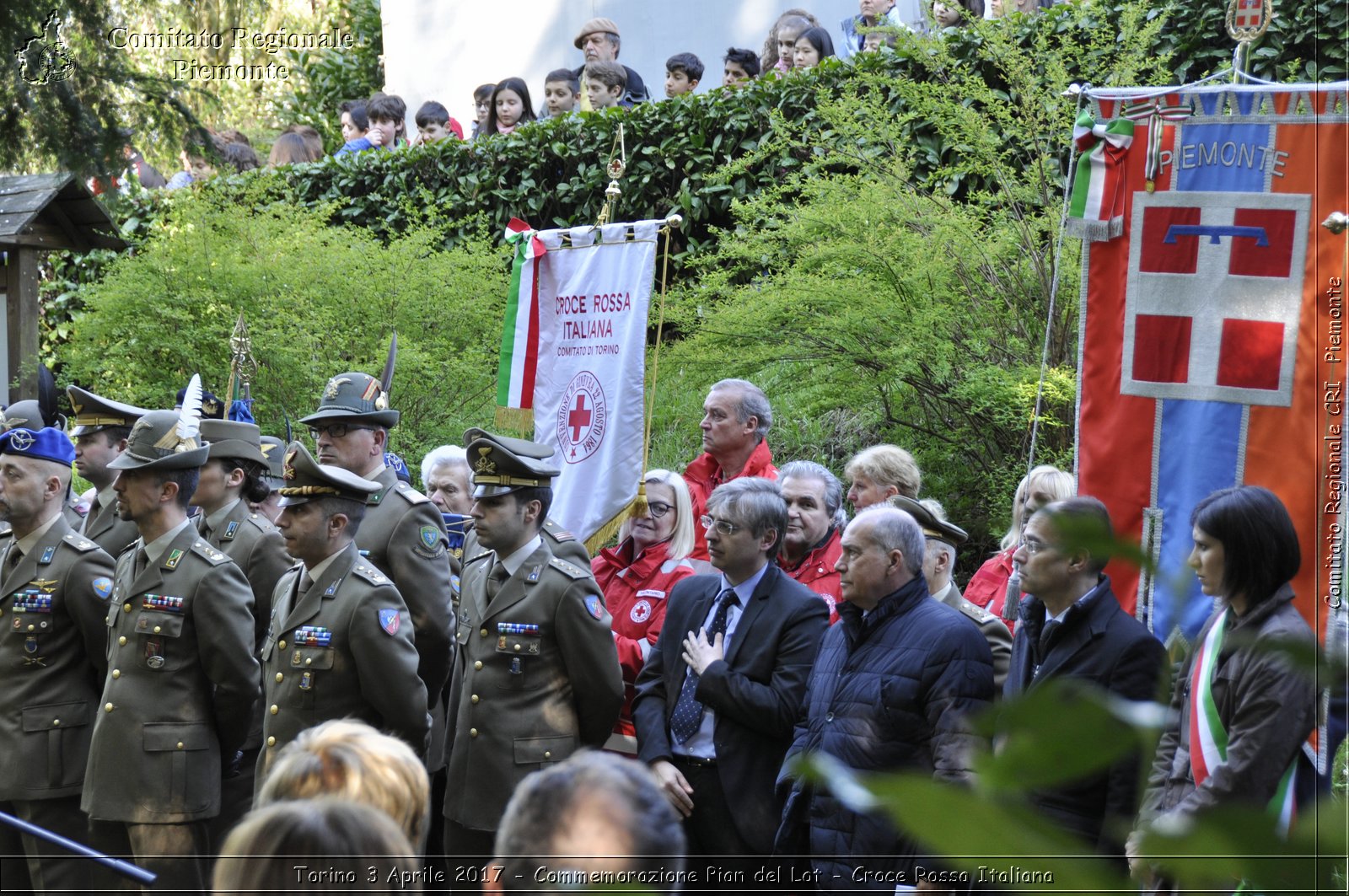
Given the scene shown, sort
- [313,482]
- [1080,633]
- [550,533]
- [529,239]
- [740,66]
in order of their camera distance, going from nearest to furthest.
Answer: [1080,633]
[313,482]
[550,533]
[529,239]
[740,66]

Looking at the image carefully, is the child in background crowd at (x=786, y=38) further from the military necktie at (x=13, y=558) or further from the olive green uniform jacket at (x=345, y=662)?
the olive green uniform jacket at (x=345, y=662)

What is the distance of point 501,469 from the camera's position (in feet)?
16.8

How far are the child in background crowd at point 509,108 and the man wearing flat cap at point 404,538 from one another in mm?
7930

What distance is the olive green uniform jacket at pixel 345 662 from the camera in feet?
15.6

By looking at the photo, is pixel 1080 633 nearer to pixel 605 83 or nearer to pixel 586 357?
pixel 586 357

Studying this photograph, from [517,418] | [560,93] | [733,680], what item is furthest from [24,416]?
[560,93]

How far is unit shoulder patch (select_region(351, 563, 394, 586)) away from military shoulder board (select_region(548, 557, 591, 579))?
60 centimetres

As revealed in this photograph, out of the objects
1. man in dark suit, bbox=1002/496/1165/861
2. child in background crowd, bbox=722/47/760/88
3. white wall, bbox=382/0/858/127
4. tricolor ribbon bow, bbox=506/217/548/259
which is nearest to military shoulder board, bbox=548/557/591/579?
man in dark suit, bbox=1002/496/1165/861

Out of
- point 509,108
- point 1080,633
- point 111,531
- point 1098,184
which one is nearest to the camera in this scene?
point 1080,633

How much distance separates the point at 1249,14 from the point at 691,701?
9.64 feet

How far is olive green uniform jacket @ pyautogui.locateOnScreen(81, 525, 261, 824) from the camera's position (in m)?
4.98

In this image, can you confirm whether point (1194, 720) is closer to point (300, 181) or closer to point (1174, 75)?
point (1174, 75)

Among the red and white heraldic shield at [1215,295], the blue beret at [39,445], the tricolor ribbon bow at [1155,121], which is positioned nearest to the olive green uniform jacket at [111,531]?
the blue beret at [39,445]

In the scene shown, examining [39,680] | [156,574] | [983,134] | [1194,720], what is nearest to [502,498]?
[156,574]
